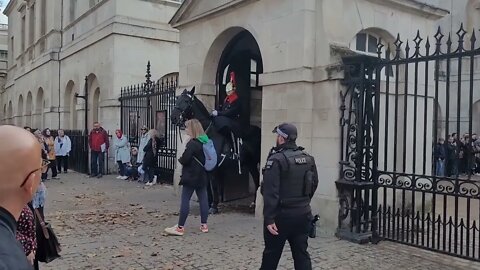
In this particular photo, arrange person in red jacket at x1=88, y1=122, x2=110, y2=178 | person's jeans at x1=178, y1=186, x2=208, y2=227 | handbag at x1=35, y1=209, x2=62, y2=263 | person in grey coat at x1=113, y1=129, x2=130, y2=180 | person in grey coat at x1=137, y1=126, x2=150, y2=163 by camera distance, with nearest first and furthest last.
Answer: handbag at x1=35, y1=209, x2=62, y2=263 < person's jeans at x1=178, y1=186, x2=208, y2=227 < person in grey coat at x1=137, y1=126, x2=150, y2=163 < person in grey coat at x1=113, y1=129, x2=130, y2=180 < person in red jacket at x1=88, y1=122, x2=110, y2=178

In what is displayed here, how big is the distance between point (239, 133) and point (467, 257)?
4.81 metres

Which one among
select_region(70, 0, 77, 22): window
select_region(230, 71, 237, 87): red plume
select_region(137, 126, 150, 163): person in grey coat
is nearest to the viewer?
select_region(230, 71, 237, 87): red plume

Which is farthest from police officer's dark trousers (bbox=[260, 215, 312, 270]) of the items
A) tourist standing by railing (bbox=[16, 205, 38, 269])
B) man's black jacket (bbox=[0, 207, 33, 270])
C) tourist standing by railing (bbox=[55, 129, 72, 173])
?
tourist standing by railing (bbox=[55, 129, 72, 173])

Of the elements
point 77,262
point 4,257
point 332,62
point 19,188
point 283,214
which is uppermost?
point 332,62

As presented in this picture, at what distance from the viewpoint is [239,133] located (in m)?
9.27

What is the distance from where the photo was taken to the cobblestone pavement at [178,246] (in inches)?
223


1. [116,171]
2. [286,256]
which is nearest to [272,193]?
[286,256]

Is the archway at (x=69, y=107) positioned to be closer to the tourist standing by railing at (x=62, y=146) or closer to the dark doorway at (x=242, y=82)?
the tourist standing by railing at (x=62, y=146)

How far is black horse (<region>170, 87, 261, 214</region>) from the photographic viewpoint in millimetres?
8852

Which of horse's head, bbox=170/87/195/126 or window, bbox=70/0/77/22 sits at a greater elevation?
window, bbox=70/0/77/22

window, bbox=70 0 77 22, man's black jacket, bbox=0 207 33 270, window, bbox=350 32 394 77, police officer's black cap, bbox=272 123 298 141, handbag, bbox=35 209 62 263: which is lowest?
handbag, bbox=35 209 62 263

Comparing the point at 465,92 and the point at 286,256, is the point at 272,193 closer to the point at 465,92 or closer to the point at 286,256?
the point at 286,256

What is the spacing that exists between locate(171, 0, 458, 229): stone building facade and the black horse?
107 centimetres

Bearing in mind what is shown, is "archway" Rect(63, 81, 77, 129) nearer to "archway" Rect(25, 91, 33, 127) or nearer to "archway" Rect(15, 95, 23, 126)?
"archway" Rect(25, 91, 33, 127)
